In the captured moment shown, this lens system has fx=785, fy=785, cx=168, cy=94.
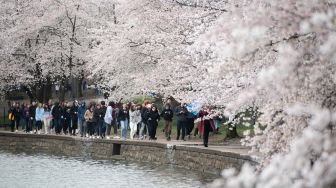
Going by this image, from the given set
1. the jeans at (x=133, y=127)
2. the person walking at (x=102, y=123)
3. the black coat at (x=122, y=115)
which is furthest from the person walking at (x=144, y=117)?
the person walking at (x=102, y=123)

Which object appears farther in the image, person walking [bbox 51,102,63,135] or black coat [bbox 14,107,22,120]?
black coat [bbox 14,107,22,120]

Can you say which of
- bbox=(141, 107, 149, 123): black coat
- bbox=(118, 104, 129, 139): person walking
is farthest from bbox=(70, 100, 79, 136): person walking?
bbox=(141, 107, 149, 123): black coat

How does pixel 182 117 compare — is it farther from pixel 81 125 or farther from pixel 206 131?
pixel 81 125

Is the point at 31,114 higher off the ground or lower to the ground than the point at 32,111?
lower

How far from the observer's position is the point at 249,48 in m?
7.31

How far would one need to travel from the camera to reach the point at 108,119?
102ft

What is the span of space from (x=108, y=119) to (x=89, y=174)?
8.25 meters

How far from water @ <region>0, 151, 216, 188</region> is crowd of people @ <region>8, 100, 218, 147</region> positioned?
2.67m

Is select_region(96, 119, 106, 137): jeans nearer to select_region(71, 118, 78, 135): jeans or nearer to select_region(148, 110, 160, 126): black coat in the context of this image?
select_region(71, 118, 78, 135): jeans

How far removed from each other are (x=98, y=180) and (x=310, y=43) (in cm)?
1331

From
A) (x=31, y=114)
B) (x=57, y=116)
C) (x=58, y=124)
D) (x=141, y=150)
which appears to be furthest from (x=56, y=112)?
(x=141, y=150)

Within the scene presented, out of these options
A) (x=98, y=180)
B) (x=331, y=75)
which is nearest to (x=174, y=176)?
(x=98, y=180)

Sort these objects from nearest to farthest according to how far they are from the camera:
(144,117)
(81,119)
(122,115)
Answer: (144,117) < (122,115) < (81,119)

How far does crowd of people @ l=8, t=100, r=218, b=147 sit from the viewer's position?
97.1ft
